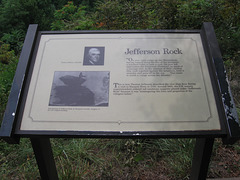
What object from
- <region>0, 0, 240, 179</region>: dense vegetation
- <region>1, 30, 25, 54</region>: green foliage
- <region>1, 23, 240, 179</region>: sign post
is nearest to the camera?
<region>1, 23, 240, 179</region>: sign post

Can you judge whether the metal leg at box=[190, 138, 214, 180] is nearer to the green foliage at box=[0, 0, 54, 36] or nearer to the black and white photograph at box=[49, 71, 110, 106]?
the black and white photograph at box=[49, 71, 110, 106]

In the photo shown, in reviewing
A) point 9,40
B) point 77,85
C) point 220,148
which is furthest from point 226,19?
point 9,40

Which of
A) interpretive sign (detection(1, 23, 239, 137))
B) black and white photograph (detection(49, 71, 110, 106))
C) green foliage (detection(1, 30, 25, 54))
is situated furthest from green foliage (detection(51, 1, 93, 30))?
black and white photograph (detection(49, 71, 110, 106))

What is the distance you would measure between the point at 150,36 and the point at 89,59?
521 millimetres

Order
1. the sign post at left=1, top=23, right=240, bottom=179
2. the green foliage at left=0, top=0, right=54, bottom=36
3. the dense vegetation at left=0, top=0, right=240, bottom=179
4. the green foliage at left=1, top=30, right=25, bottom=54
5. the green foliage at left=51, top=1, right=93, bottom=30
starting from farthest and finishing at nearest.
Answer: the green foliage at left=0, top=0, right=54, bottom=36 → the green foliage at left=1, top=30, right=25, bottom=54 → the green foliage at left=51, top=1, right=93, bottom=30 → the dense vegetation at left=0, top=0, right=240, bottom=179 → the sign post at left=1, top=23, right=240, bottom=179

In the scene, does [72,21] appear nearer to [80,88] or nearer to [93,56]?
[93,56]

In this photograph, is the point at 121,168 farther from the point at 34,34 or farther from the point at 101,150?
the point at 34,34

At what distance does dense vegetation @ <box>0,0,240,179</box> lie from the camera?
2486 millimetres

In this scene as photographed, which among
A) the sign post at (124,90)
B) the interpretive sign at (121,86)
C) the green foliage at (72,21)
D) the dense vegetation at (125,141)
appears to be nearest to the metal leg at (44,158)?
the sign post at (124,90)

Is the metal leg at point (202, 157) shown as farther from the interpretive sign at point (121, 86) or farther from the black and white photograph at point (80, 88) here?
the black and white photograph at point (80, 88)

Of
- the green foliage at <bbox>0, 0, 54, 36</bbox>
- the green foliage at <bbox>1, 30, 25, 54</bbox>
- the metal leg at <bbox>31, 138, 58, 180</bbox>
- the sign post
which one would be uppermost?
the green foliage at <bbox>0, 0, 54, 36</bbox>

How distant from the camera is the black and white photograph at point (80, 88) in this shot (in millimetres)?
1469

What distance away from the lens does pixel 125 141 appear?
283cm

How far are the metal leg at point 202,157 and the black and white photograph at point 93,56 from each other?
0.94 meters
